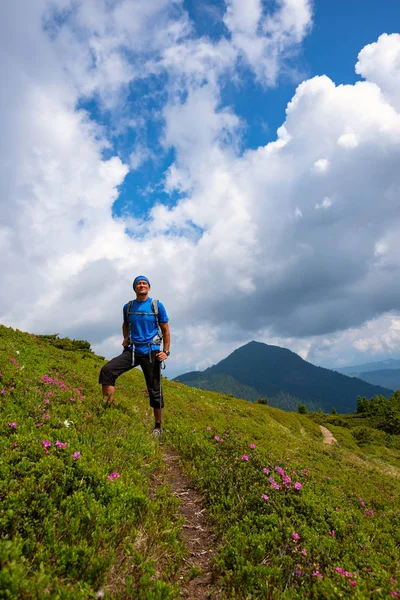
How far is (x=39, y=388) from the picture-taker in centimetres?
958

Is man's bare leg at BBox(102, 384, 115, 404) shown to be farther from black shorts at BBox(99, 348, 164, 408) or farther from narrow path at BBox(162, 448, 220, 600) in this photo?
narrow path at BBox(162, 448, 220, 600)

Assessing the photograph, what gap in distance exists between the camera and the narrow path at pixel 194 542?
14.9ft

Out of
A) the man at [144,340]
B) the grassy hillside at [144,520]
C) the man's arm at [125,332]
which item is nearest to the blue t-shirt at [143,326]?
the man at [144,340]

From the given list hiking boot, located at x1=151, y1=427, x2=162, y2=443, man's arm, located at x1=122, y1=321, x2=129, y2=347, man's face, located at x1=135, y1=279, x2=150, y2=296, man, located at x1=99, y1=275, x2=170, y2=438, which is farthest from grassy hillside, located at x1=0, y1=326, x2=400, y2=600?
man's face, located at x1=135, y1=279, x2=150, y2=296

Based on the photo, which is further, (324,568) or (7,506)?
(324,568)

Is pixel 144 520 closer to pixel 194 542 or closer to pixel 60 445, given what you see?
pixel 194 542

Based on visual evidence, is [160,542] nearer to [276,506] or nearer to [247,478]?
[276,506]

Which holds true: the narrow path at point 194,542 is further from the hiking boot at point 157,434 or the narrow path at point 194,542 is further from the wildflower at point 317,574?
the wildflower at point 317,574

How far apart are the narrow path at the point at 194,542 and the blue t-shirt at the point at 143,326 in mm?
3623

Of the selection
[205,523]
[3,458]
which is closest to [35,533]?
[3,458]

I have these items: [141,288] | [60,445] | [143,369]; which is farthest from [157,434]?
[141,288]

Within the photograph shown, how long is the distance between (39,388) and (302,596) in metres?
8.56

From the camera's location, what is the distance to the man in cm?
977

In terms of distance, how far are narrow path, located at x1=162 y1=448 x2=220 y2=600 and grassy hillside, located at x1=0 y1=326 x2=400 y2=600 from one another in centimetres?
16
